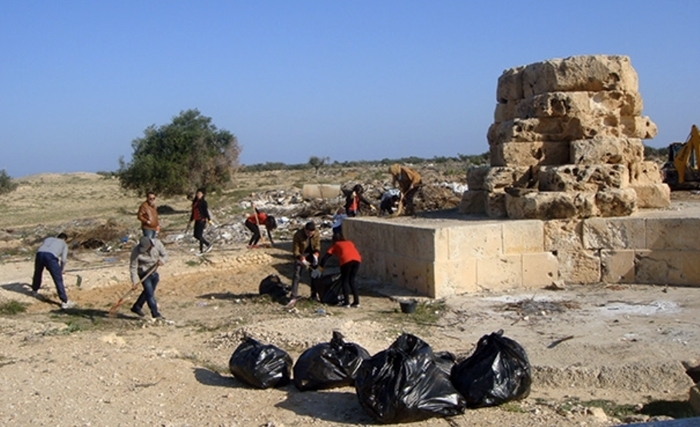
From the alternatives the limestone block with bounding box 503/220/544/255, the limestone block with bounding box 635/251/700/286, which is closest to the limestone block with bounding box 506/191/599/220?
the limestone block with bounding box 503/220/544/255

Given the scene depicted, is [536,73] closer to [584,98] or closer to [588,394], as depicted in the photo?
[584,98]

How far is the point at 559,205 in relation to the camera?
1084 centimetres

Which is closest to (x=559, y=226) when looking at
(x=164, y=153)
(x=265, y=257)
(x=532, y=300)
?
(x=532, y=300)

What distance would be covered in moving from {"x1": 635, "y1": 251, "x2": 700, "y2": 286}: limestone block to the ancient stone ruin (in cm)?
94

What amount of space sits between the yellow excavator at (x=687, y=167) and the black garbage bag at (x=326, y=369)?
18.4 meters

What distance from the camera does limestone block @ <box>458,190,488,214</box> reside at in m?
12.5

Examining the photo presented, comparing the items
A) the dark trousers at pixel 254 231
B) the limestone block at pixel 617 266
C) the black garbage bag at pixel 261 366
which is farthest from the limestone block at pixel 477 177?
the black garbage bag at pixel 261 366

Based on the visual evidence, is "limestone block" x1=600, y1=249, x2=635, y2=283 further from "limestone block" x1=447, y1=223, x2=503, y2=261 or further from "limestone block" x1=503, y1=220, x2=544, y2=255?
"limestone block" x1=447, y1=223, x2=503, y2=261

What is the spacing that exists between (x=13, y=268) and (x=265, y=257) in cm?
461

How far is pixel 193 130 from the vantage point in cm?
3053

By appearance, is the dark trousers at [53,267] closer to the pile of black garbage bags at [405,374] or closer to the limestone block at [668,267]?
the pile of black garbage bags at [405,374]

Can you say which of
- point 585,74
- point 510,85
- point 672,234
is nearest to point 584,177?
point 672,234

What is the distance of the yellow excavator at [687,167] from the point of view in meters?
22.0

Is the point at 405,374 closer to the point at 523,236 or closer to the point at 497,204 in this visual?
the point at 523,236
